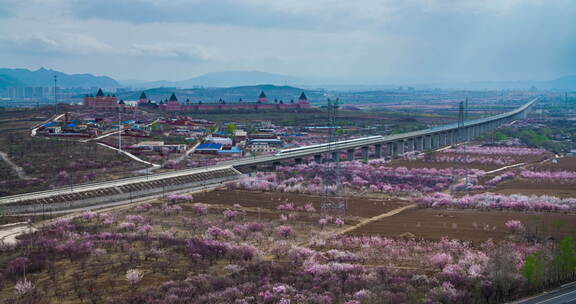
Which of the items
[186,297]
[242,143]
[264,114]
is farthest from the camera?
[264,114]

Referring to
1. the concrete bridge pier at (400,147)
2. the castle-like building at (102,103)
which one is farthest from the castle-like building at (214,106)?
the concrete bridge pier at (400,147)

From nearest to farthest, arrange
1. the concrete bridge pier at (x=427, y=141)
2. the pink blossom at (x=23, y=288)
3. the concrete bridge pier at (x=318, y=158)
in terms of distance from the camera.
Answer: the pink blossom at (x=23, y=288) < the concrete bridge pier at (x=318, y=158) < the concrete bridge pier at (x=427, y=141)

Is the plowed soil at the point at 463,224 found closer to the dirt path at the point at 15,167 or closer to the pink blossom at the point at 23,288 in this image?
the pink blossom at the point at 23,288

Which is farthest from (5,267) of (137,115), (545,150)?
(137,115)

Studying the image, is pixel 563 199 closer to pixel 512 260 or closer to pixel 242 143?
pixel 512 260

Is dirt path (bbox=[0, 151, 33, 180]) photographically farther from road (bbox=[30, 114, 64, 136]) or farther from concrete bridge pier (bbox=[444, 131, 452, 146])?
concrete bridge pier (bbox=[444, 131, 452, 146])

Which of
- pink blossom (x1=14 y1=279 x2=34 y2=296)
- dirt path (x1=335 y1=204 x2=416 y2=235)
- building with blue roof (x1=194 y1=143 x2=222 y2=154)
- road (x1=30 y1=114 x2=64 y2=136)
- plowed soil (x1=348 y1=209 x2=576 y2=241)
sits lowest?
pink blossom (x1=14 y1=279 x2=34 y2=296)

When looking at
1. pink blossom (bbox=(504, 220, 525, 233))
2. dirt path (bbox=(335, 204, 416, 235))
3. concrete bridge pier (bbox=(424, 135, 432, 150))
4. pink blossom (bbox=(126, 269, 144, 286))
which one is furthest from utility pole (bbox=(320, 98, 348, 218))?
concrete bridge pier (bbox=(424, 135, 432, 150))
